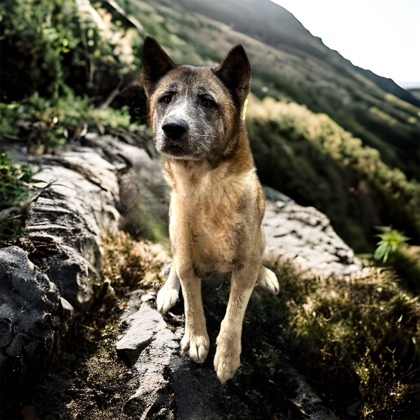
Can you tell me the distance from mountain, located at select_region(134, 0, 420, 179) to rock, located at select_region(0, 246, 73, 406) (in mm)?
2655

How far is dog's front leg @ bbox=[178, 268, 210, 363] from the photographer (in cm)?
286

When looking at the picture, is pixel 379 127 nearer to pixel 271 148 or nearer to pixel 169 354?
pixel 271 148

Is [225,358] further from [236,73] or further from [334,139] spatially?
[334,139]

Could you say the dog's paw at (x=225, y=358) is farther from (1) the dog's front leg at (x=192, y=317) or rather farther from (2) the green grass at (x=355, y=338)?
(2) the green grass at (x=355, y=338)

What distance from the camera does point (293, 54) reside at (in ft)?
16.8

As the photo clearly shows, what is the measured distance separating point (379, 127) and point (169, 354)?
416 cm

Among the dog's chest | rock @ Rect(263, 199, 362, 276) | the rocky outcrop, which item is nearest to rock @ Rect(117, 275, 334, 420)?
the rocky outcrop

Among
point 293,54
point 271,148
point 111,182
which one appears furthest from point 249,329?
point 293,54

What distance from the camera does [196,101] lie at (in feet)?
8.48

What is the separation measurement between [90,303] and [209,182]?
1196 mm

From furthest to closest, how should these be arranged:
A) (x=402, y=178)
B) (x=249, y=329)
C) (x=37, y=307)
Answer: (x=402, y=178), (x=249, y=329), (x=37, y=307)

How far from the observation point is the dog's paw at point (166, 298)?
3.15 m

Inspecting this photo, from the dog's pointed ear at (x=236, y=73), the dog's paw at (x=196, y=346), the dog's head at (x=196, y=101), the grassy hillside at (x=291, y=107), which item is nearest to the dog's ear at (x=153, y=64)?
the dog's head at (x=196, y=101)

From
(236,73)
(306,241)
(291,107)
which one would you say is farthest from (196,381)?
(291,107)
